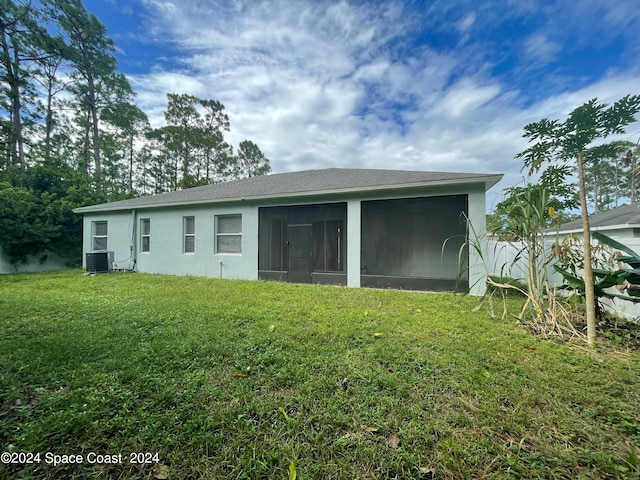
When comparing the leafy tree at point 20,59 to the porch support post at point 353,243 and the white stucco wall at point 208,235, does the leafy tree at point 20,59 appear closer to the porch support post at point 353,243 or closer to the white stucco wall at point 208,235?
the white stucco wall at point 208,235

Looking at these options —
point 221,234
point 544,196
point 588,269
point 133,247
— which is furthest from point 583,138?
point 133,247

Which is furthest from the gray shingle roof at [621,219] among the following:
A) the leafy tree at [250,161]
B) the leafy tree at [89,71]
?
the leafy tree at [89,71]

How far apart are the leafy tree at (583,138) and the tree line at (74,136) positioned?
40.5 feet

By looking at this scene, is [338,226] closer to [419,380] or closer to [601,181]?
[419,380]

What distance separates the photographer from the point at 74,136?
1805cm

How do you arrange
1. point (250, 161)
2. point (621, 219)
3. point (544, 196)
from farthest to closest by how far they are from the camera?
1. point (250, 161)
2. point (621, 219)
3. point (544, 196)

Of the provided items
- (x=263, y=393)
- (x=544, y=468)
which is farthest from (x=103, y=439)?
(x=544, y=468)

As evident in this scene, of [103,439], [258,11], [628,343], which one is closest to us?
[103,439]

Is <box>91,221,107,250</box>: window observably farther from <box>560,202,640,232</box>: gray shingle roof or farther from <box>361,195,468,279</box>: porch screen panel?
<box>560,202,640,232</box>: gray shingle roof

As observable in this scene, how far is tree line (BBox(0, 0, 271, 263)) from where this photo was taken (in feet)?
36.2

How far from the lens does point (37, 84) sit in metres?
15.5

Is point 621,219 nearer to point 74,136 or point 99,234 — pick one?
point 99,234

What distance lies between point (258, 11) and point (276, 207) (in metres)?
5.24

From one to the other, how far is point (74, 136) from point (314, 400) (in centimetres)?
2501
